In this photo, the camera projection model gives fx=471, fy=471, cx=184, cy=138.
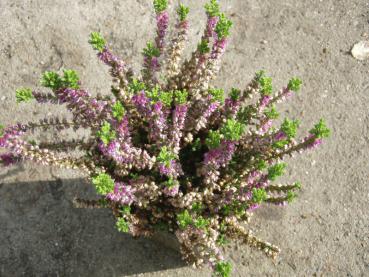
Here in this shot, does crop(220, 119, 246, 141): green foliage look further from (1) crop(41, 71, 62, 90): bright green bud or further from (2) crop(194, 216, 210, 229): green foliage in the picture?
(1) crop(41, 71, 62, 90): bright green bud

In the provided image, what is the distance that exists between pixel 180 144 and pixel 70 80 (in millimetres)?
811

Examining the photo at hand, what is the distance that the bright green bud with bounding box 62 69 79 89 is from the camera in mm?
2086

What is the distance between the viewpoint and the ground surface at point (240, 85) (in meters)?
3.41

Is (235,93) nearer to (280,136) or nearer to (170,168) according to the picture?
(280,136)

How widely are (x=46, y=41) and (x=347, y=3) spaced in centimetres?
287

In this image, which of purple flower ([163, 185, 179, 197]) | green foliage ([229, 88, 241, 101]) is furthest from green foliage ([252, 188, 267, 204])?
green foliage ([229, 88, 241, 101])

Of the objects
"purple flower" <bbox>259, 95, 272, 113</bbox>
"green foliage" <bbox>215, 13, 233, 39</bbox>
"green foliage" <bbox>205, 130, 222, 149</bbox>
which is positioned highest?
"green foliage" <bbox>215, 13, 233, 39</bbox>

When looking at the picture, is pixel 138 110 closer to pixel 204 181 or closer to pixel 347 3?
pixel 204 181

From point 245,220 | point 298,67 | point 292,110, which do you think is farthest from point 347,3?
point 245,220

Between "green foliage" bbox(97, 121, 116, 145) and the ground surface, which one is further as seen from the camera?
the ground surface

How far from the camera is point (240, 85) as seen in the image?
4145 millimetres

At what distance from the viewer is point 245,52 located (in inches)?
169

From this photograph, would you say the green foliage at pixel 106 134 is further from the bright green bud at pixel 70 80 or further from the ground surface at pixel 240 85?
the ground surface at pixel 240 85

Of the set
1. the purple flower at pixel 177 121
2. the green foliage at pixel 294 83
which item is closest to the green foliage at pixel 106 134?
the purple flower at pixel 177 121
